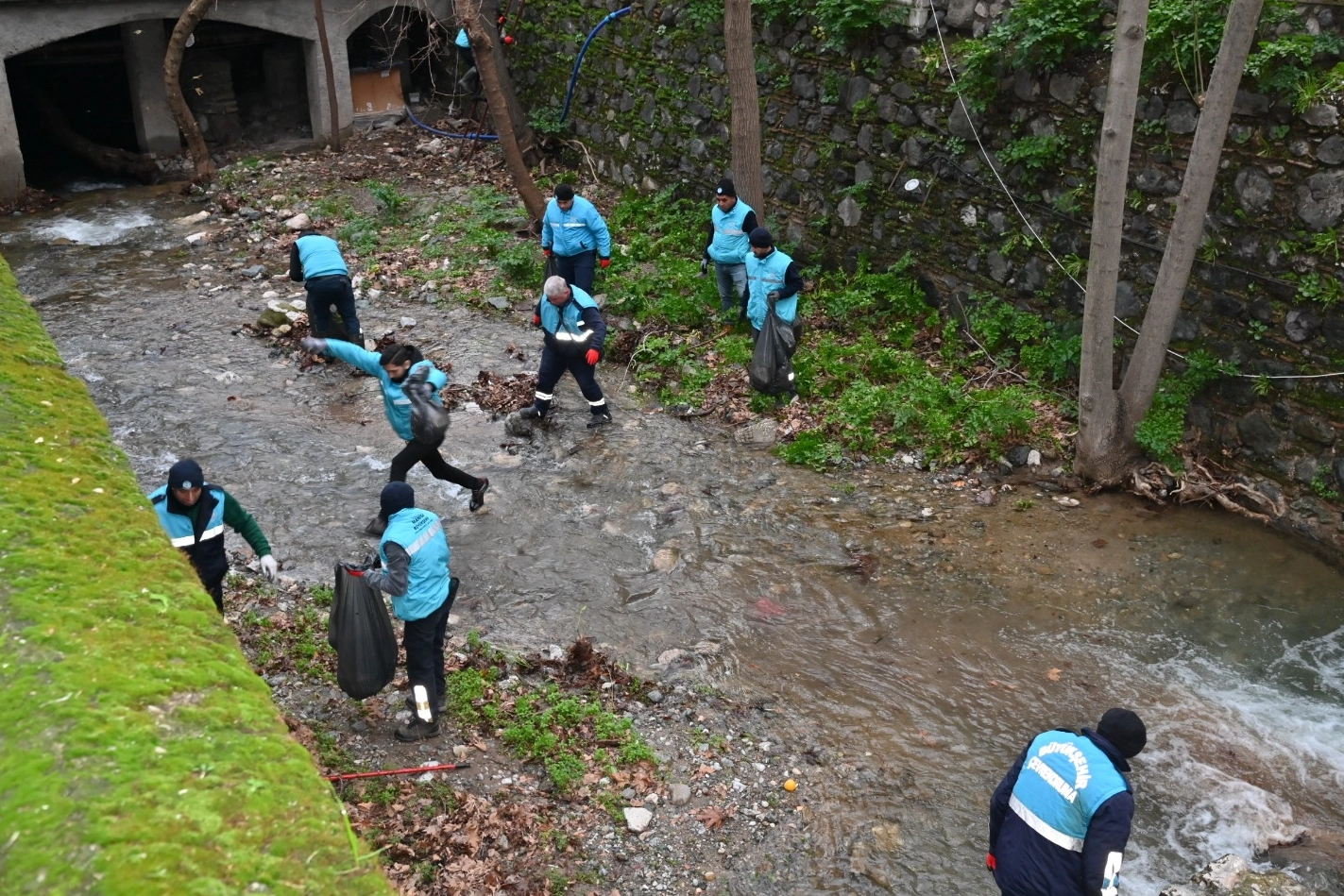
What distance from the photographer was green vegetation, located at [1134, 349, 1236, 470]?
8297mm

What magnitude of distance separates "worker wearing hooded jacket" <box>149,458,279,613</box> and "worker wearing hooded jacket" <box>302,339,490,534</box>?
1.38 meters

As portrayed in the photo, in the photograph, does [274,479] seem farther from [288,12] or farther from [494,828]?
[288,12]

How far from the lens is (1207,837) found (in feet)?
18.3

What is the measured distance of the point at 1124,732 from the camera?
441 centimetres

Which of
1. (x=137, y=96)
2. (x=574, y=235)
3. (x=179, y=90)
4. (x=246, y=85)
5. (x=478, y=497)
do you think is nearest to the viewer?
(x=478, y=497)

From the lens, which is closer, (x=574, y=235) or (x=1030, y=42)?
(x=1030, y=42)

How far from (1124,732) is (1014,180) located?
6.30 meters

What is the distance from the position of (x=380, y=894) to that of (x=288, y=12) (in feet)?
52.3

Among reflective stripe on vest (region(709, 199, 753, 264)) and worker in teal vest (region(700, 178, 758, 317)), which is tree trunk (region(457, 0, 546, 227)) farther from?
reflective stripe on vest (region(709, 199, 753, 264))

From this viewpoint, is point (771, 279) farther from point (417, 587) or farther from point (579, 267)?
point (417, 587)

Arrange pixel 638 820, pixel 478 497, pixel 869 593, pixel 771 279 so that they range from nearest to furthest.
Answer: pixel 638 820 → pixel 869 593 → pixel 478 497 → pixel 771 279

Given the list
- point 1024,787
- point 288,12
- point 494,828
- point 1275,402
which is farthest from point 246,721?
point 288,12

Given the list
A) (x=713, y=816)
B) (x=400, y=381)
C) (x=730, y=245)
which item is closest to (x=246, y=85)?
(x=730, y=245)

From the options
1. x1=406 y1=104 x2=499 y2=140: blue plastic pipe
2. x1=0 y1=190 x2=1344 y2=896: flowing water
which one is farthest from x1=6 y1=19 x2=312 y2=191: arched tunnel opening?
x1=0 y1=190 x2=1344 y2=896: flowing water
